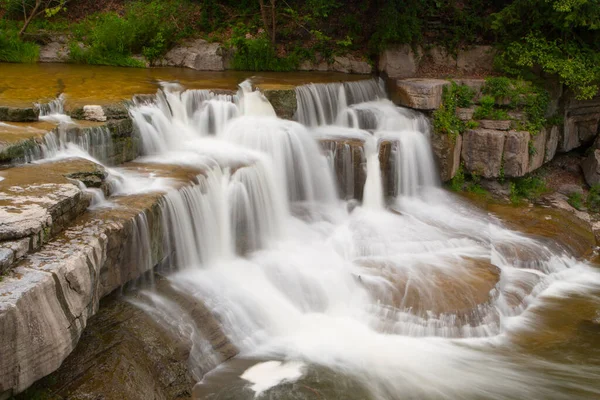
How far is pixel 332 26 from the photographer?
643 inches

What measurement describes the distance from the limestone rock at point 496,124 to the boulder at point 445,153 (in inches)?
25.0

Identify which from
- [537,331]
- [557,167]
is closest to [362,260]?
[537,331]

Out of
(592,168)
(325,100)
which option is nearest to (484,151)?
(592,168)

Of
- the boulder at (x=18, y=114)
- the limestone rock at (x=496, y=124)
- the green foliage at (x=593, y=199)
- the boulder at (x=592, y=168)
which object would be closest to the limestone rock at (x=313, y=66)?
the limestone rock at (x=496, y=124)

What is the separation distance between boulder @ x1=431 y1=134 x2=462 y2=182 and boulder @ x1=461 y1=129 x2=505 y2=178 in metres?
0.30

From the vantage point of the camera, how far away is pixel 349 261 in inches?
360

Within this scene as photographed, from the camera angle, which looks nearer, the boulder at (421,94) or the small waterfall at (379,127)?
the small waterfall at (379,127)

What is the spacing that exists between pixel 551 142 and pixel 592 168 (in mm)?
1113

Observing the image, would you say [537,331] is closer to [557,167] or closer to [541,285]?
[541,285]

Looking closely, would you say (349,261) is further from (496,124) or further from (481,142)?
(496,124)

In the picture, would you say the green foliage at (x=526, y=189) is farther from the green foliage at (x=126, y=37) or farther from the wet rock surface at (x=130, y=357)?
the green foliage at (x=126, y=37)

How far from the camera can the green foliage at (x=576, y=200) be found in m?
12.6

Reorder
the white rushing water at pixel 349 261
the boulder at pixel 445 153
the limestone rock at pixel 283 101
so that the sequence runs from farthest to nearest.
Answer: the boulder at pixel 445 153, the limestone rock at pixel 283 101, the white rushing water at pixel 349 261

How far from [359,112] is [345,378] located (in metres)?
7.02
